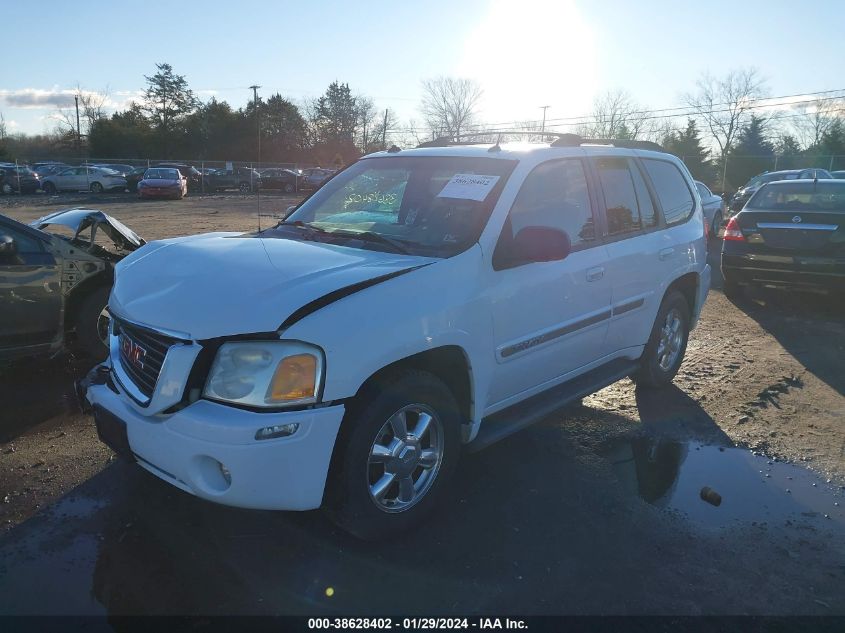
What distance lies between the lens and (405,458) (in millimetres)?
3105

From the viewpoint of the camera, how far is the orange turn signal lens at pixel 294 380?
2.62 meters

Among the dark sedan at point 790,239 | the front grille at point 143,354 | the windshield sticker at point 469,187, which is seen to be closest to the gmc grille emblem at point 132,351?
the front grille at point 143,354

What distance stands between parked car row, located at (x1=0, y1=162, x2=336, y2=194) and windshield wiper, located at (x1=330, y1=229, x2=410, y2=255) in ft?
85.9

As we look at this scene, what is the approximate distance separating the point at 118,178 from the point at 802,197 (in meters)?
36.7

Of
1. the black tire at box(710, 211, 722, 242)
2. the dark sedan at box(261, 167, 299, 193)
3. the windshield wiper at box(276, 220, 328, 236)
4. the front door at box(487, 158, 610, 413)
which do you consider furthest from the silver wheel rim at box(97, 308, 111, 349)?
the dark sedan at box(261, 167, 299, 193)

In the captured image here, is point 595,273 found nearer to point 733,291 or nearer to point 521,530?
point 521,530

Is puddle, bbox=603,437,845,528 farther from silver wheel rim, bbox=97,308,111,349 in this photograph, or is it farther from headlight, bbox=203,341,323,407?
silver wheel rim, bbox=97,308,111,349

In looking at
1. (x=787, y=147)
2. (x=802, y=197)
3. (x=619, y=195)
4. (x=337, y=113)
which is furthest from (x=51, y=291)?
(x=337, y=113)

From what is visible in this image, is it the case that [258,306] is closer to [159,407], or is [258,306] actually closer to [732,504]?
[159,407]

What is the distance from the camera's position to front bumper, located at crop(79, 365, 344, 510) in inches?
101

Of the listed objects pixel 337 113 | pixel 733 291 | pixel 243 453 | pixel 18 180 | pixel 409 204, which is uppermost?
pixel 337 113

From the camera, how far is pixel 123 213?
24.1 m

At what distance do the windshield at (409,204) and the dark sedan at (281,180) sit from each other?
128 feet

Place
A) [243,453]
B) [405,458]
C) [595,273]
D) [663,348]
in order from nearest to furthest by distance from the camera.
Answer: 1. [243,453]
2. [405,458]
3. [595,273]
4. [663,348]
